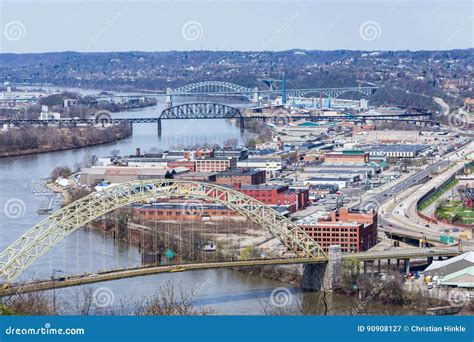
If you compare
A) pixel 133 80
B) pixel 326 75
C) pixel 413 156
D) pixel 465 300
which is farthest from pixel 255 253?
pixel 133 80

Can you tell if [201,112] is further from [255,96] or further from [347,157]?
[347,157]

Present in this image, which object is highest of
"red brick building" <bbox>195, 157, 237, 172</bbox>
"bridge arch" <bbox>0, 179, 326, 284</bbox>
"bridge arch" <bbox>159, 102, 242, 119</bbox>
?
"bridge arch" <bbox>0, 179, 326, 284</bbox>

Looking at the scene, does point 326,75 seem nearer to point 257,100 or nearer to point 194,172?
point 257,100

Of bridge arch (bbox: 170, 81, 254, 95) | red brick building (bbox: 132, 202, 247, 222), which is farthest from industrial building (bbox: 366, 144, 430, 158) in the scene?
bridge arch (bbox: 170, 81, 254, 95)

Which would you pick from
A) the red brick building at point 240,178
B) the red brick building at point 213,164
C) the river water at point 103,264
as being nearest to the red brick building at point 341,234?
the river water at point 103,264

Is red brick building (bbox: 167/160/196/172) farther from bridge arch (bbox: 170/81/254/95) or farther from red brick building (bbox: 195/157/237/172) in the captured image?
bridge arch (bbox: 170/81/254/95)

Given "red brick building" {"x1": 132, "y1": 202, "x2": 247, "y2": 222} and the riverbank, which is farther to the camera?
the riverbank

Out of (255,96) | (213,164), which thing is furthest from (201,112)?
(213,164)

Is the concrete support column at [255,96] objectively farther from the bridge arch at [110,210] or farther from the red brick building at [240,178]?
the bridge arch at [110,210]
